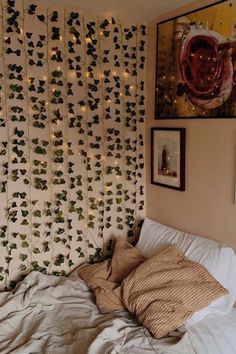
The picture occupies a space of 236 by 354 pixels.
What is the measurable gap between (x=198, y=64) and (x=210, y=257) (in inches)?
48.5

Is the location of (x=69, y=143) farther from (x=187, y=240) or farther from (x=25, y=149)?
(x=187, y=240)

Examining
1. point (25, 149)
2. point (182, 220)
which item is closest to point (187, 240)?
point (182, 220)

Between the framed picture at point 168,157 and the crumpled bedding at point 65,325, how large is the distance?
37.7 inches

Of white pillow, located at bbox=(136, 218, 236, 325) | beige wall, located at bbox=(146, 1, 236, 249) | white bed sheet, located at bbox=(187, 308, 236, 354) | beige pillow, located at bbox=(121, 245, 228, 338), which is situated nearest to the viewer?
white bed sheet, located at bbox=(187, 308, 236, 354)

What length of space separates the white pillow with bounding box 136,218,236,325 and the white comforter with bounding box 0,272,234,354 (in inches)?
12.1

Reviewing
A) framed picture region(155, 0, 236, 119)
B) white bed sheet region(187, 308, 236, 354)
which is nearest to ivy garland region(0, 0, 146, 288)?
framed picture region(155, 0, 236, 119)

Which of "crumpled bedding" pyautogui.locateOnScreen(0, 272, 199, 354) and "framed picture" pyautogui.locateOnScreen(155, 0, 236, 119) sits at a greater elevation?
"framed picture" pyautogui.locateOnScreen(155, 0, 236, 119)

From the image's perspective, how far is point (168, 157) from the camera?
277 cm

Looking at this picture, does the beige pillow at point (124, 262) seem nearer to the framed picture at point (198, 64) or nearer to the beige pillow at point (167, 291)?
the beige pillow at point (167, 291)

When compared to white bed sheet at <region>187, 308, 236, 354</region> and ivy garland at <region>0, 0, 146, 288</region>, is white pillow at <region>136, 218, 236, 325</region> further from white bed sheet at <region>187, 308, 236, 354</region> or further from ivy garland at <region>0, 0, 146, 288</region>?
ivy garland at <region>0, 0, 146, 288</region>

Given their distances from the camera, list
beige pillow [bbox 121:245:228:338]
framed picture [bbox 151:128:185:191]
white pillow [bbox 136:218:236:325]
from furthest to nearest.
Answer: framed picture [bbox 151:128:185:191]
white pillow [bbox 136:218:236:325]
beige pillow [bbox 121:245:228:338]

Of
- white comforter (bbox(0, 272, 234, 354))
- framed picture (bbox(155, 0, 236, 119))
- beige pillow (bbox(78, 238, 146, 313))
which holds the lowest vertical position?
white comforter (bbox(0, 272, 234, 354))

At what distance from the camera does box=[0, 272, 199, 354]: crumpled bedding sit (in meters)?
1.86

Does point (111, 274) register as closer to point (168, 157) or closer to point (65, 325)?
point (65, 325)
